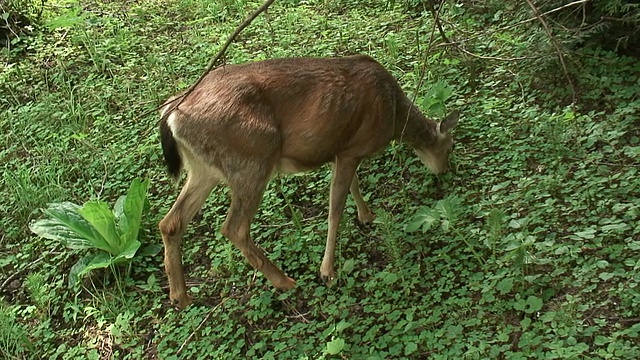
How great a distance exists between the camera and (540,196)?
4.78 meters

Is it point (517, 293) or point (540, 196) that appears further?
point (540, 196)

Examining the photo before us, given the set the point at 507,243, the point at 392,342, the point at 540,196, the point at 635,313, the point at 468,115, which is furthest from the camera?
the point at 468,115

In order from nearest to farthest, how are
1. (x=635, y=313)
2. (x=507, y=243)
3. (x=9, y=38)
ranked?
(x=635, y=313), (x=507, y=243), (x=9, y=38)

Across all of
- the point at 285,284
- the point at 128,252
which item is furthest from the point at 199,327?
the point at 128,252

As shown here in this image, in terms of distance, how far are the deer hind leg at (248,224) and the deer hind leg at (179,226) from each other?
413mm

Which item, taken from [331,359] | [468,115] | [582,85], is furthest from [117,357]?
[582,85]

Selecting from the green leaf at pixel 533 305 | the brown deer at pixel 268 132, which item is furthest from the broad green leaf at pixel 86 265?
the green leaf at pixel 533 305

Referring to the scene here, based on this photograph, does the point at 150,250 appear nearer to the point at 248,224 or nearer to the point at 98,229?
the point at 98,229

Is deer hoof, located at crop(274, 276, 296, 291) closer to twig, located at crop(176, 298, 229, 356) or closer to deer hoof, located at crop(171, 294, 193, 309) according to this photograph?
twig, located at crop(176, 298, 229, 356)

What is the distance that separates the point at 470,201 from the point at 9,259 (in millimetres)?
3765

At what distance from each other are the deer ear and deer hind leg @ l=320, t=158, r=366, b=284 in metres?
0.85

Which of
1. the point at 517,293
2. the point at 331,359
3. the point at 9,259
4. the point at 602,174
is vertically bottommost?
the point at 9,259

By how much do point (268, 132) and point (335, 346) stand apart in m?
1.52

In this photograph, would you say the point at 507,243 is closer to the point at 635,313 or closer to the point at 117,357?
the point at 635,313
